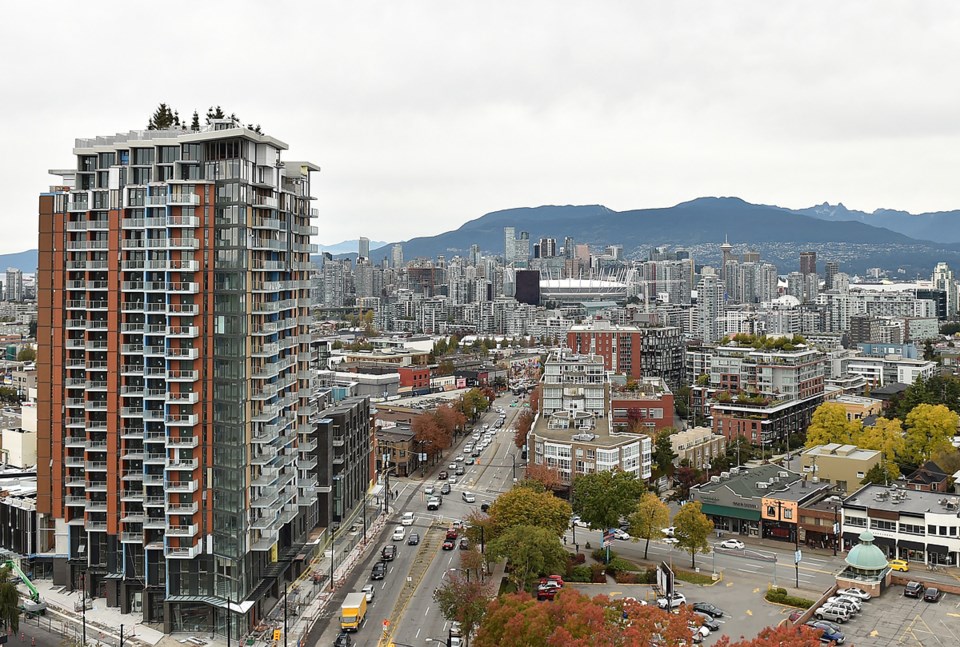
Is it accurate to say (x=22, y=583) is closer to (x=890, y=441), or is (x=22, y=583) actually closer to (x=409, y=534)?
(x=409, y=534)

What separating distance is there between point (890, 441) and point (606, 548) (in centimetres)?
2502

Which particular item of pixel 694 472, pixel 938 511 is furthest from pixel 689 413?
pixel 938 511

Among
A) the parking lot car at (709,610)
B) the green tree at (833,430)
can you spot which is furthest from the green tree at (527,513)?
the green tree at (833,430)

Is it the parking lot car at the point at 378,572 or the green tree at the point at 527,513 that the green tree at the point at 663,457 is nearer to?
the green tree at the point at 527,513

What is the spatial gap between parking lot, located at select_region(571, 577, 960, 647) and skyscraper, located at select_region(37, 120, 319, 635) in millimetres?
14677

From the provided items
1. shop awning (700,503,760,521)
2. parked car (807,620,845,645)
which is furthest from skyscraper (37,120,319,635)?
shop awning (700,503,760,521)

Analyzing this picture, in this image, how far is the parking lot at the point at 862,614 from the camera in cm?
3120

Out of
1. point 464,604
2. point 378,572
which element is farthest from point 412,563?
point 464,604

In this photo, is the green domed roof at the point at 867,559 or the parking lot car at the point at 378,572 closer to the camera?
the green domed roof at the point at 867,559

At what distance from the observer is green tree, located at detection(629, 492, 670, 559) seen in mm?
41969

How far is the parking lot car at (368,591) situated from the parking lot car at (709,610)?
40.8ft

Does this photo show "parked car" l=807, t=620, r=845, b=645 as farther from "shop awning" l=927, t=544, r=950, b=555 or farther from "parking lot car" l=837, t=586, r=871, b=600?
"shop awning" l=927, t=544, r=950, b=555

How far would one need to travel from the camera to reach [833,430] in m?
61.0

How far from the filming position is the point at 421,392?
304 feet
